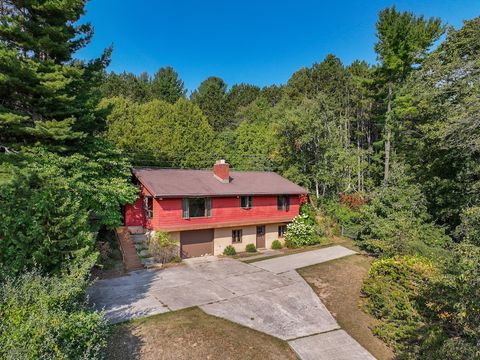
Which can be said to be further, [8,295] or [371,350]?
[371,350]

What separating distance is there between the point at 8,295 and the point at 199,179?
17418 mm

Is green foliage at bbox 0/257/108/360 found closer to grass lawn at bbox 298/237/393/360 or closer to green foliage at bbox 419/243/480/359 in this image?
green foliage at bbox 419/243/480/359

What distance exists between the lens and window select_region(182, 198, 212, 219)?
21.5 meters

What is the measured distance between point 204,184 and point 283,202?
7.52m

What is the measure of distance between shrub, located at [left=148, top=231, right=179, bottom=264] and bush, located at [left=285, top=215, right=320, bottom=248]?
10289mm

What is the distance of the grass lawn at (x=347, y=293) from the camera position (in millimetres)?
11992

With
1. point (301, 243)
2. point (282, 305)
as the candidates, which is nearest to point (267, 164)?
point (301, 243)

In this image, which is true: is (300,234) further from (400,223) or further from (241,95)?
(241,95)

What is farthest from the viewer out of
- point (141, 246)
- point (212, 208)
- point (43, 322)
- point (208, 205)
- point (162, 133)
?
point (162, 133)

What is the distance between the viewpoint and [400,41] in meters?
29.7

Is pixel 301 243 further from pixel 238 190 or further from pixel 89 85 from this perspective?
pixel 89 85

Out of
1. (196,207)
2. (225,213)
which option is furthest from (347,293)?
(196,207)

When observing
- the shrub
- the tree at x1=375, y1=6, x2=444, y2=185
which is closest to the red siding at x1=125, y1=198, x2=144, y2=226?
the shrub

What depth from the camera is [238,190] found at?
24172mm
